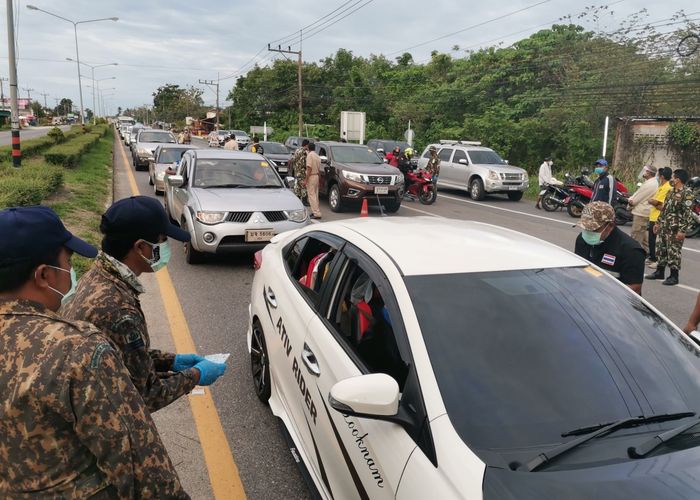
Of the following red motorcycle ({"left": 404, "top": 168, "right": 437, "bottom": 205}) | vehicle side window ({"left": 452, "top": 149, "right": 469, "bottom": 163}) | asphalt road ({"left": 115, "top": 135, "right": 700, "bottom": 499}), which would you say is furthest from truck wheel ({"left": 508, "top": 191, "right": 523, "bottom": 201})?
asphalt road ({"left": 115, "top": 135, "right": 700, "bottom": 499})

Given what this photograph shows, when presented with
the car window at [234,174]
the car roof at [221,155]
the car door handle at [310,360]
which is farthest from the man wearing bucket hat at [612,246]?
the car roof at [221,155]

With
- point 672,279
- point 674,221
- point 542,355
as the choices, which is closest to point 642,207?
point 674,221

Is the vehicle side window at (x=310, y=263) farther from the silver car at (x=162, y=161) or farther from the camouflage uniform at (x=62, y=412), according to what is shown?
the silver car at (x=162, y=161)

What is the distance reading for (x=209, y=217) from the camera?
23.8 feet

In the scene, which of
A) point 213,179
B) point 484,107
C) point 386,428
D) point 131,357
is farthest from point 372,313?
point 484,107

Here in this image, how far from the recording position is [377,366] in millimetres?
2350

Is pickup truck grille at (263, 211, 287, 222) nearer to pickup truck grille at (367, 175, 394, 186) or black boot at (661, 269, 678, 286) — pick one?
black boot at (661, 269, 678, 286)

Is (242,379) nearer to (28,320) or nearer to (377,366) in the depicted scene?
(377,366)

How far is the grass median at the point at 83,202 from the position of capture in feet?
28.5

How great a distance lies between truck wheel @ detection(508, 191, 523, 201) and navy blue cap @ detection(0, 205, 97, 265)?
1766 cm

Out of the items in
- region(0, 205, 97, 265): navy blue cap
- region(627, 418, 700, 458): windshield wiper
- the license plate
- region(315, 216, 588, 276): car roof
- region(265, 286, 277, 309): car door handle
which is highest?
region(0, 205, 97, 265): navy blue cap

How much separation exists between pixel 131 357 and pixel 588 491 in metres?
1.68

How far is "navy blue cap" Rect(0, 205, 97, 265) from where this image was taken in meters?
1.47

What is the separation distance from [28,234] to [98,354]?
1.28 feet
